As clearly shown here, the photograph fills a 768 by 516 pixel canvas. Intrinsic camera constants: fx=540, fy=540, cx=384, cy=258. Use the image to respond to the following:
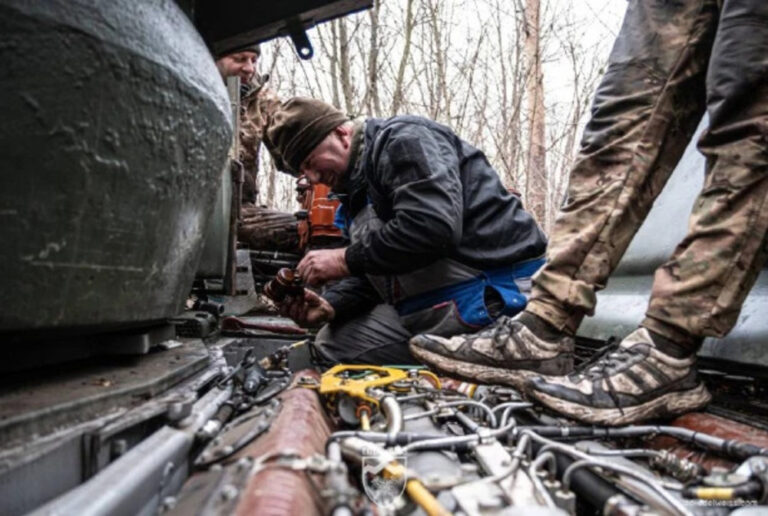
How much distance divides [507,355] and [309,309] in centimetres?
184

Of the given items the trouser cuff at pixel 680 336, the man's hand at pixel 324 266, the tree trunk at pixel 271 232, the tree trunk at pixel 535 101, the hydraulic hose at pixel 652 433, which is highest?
the tree trunk at pixel 535 101

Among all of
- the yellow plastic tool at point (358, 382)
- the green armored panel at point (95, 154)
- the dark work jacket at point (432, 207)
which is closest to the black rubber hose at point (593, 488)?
the yellow plastic tool at point (358, 382)

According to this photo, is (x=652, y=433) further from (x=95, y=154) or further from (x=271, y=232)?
(x=271, y=232)

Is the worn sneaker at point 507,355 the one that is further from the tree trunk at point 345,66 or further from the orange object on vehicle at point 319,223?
the tree trunk at point 345,66

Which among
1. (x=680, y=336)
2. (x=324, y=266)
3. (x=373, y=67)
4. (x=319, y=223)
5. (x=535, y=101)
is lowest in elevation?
(x=680, y=336)

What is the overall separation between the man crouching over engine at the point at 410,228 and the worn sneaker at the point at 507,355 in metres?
0.84

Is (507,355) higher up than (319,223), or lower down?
lower down

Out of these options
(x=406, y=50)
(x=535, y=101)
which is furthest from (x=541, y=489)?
(x=406, y=50)

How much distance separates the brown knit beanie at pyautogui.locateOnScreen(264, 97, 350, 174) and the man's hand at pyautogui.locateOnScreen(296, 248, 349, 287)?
0.60m

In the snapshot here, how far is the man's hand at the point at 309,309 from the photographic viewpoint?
324 cm

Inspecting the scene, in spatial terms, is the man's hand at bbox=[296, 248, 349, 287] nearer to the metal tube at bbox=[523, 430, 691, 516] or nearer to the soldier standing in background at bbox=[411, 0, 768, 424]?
the soldier standing in background at bbox=[411, 0, 768, 424]

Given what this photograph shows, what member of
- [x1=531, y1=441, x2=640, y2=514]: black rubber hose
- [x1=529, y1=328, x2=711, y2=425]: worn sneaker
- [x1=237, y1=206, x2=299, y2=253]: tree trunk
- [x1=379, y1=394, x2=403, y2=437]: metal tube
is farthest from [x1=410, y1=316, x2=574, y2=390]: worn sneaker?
[x1=237, y1=206, x2=299, y2=253]: tree trunk

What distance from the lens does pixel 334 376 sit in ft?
5.51

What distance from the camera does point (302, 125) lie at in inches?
117
